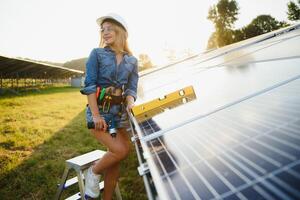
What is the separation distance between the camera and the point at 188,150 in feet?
6.40

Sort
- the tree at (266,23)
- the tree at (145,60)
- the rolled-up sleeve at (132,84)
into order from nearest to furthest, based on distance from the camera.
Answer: the rolled-up sleeve at (132,84) < the tree at (266,23) < the tree at (145,60)

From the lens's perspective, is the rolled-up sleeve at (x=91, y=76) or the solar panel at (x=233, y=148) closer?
the solar panel at (x=233, y=148)

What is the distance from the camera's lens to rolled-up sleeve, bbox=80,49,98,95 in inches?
111

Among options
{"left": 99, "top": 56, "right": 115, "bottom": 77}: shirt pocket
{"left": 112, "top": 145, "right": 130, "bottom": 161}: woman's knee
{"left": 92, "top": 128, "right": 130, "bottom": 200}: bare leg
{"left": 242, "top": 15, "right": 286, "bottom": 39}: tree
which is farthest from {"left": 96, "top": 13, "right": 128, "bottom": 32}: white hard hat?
{"left": 242, "top": 15, "right": 286, "bottom": 39}: tree

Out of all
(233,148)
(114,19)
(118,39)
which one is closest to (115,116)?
(118,39)

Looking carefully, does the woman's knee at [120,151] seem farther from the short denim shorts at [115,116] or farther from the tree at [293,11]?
the tree at [293,11]

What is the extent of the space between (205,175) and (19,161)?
5.16 meters

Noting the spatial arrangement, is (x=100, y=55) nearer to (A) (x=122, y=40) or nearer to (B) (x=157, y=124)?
(A) (x=122, y=40)

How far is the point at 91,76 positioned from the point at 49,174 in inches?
116

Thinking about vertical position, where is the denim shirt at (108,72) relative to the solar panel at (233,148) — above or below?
above

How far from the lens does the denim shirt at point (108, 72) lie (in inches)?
113

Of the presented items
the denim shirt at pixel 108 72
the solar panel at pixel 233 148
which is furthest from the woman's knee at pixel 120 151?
the denim shirt at pixel 108 72

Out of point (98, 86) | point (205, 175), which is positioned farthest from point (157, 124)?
point (205, 175)

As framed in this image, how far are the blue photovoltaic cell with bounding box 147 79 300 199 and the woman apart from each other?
0.70 metres
